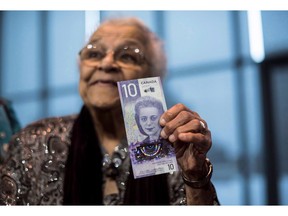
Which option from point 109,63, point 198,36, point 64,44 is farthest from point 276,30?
point 64,44

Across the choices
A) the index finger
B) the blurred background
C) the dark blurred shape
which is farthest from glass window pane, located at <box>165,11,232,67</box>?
the dark blurred shape

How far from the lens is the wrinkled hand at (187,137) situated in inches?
38.7

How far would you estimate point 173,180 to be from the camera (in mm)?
1134

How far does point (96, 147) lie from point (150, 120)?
30 centimetres

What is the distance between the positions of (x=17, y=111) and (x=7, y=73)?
0.43 ft

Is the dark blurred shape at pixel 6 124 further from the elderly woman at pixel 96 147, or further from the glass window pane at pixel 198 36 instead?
the glass window pane at pixel 198 36

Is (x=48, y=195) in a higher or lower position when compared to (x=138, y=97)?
lower

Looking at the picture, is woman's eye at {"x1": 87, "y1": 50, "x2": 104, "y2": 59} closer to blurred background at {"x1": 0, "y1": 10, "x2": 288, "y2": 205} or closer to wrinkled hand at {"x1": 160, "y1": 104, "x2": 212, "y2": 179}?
blurred background at {"x1": 0, "y1": 10, "x2": 288, "y2": 205}

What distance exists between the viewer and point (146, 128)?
101 cm

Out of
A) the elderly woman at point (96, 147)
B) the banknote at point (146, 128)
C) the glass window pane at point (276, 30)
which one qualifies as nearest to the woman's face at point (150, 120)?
the banknote at point (146, 128)

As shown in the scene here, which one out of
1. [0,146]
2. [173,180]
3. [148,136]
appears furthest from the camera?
[0,146]

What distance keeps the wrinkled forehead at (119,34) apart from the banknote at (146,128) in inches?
9.7
